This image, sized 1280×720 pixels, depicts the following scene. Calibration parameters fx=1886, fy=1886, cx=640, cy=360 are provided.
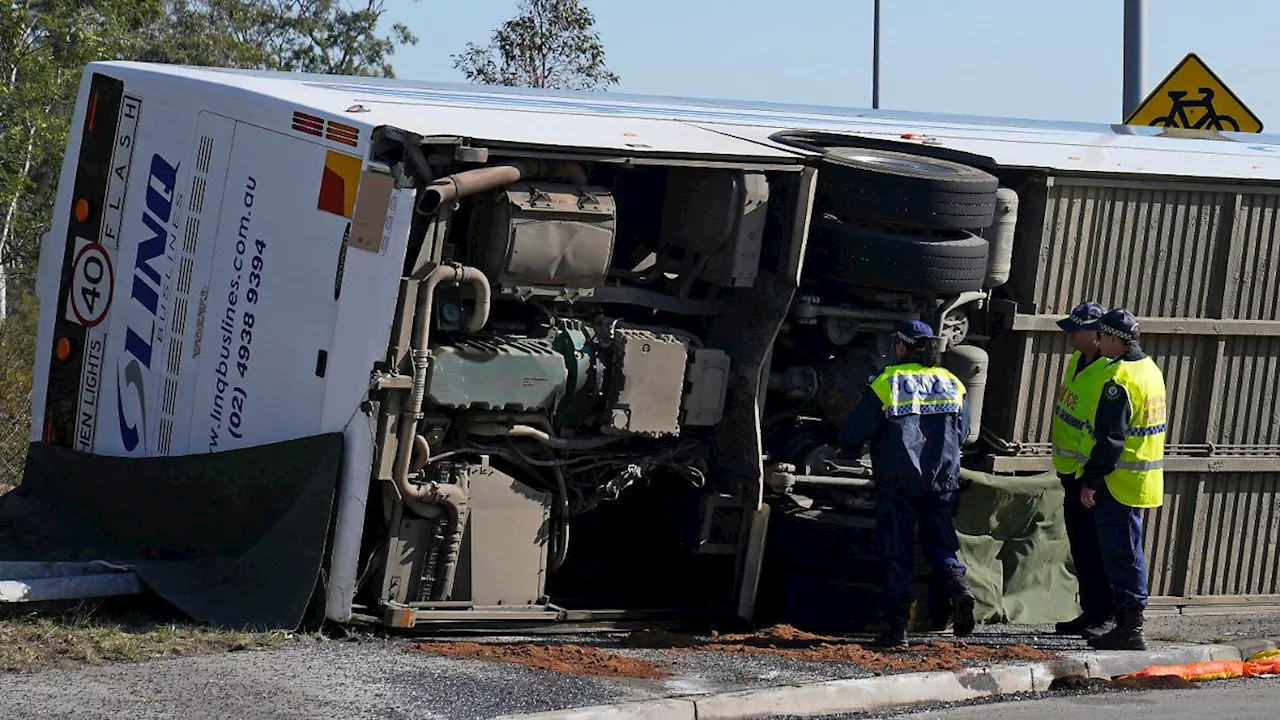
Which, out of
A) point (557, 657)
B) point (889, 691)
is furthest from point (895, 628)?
point (557, 657)

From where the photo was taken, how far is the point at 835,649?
870 cm

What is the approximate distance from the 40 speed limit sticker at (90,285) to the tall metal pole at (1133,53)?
8.31m

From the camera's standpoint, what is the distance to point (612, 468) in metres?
9.27

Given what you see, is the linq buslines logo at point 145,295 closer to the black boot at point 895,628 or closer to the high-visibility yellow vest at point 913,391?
the high-visibility yellow vest at point 913,391

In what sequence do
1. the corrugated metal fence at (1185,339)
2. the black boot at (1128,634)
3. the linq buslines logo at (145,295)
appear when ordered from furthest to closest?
the corrugated metal fence at (1185,339), the linq buslines logo at (145,295), the black boot at (1128,634)

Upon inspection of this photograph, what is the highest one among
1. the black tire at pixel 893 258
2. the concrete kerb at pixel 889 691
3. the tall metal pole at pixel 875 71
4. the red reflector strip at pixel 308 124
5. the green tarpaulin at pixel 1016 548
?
the tall metal pole at pixel 875 71

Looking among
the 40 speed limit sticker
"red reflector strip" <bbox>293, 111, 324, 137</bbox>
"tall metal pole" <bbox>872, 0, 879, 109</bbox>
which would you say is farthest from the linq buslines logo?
"tall metal pole" <bbox>872, 0, 879, 109</bbox>

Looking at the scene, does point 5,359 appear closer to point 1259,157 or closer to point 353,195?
point 353,195

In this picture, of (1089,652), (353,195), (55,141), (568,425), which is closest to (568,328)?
(568,425)

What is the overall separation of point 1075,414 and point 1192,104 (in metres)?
5.59

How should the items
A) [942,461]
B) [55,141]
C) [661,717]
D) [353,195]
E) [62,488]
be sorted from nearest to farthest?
1. [661,717]
2. [353,195]
3. [942,461]
4. [62,488]
5. [55,141]

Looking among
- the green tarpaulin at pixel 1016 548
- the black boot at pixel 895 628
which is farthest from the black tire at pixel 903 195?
the black boot at pixel 895 628

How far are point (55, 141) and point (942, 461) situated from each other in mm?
16568

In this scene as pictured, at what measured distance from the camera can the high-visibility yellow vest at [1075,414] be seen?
Result: 30.1 feet
